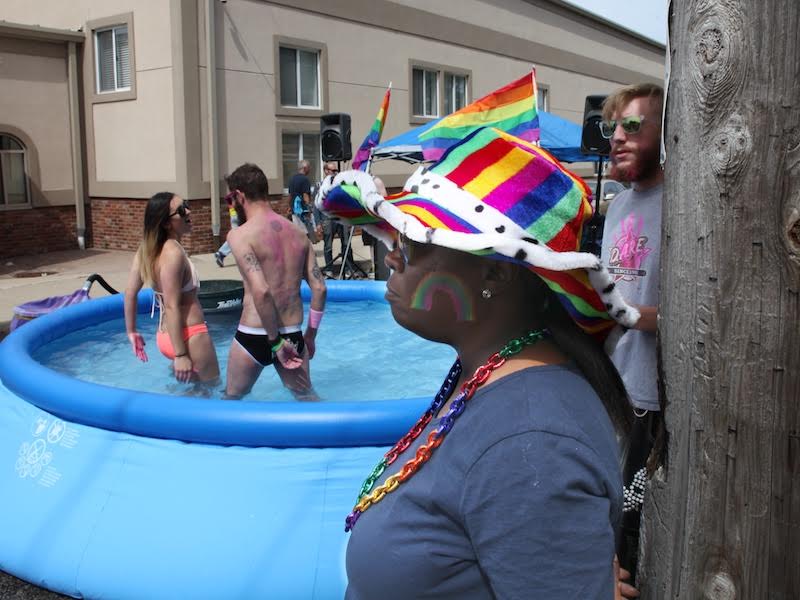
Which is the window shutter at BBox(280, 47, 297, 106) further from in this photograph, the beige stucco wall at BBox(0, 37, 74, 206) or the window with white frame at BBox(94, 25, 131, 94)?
the beige stucco wall at BBox(0, 37, 74, 206)

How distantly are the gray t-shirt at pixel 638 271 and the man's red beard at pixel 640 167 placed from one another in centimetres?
6

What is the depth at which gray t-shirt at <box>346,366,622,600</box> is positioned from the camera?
1.10 metres

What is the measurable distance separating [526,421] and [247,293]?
392 centimetres

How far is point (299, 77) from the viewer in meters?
16.8

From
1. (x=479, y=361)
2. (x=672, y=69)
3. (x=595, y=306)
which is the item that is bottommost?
(x=479, y=361)

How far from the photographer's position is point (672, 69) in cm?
143

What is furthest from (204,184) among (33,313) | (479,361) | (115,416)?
(479,361)

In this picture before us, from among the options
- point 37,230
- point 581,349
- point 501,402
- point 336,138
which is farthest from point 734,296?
point 37,230

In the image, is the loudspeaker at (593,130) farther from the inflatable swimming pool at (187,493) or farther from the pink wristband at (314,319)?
the inflatable swimming pool at (187,493)

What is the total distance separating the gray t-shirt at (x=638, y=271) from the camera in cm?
264

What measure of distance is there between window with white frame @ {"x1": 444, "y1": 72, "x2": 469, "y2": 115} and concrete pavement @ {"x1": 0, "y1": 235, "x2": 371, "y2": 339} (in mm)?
6913

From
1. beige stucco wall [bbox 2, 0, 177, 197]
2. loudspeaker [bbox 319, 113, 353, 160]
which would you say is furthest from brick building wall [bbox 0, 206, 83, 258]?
loudspeaker [bbox 319, 113, 353, 160]

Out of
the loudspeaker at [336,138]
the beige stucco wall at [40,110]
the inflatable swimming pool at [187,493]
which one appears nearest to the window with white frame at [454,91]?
the beige stucco wall at [40,110]

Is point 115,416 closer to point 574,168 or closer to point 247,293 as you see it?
point 247,293
